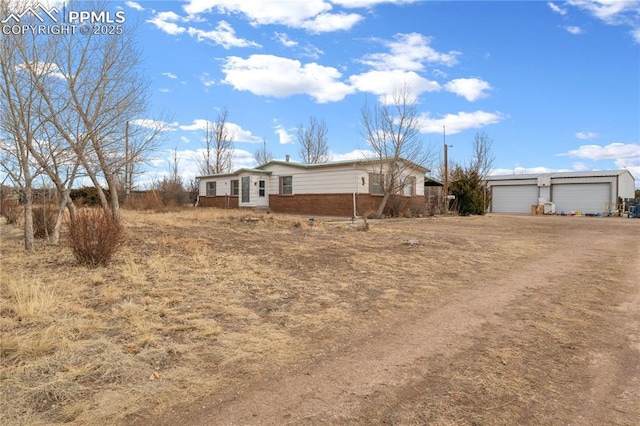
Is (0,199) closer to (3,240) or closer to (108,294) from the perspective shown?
(3,240)

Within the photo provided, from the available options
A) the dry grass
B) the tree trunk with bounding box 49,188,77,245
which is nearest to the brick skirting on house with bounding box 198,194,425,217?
the dry grass

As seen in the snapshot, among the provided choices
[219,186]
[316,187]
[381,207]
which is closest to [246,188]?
[219,186]

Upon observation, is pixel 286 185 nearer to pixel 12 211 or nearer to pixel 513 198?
pixel 12 211

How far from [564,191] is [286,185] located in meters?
28.1

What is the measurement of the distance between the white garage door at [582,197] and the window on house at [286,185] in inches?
1084

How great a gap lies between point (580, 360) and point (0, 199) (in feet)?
54.5

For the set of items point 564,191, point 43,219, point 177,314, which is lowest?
point 177,314

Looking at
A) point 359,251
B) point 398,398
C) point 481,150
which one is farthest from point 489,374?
point 481,150

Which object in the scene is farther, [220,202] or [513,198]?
[513,198]

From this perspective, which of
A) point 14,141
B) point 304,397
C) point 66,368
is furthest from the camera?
point 14,141

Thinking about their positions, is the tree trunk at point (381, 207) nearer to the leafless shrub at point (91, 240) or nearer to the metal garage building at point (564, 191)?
the leafless shrub at point (91, 240)

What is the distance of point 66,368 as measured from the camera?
118 inches

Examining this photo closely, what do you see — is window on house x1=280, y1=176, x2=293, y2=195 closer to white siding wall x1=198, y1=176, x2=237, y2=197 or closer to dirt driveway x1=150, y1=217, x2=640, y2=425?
white siding wall x1=198, y1=176, x2=237, y2=197

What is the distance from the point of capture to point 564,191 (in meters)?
38.2
